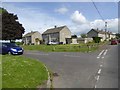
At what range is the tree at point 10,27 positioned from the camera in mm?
75875

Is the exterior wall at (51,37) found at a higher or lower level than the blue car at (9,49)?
higher

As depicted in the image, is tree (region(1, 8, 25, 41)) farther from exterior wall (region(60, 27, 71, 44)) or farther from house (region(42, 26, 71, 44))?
exterior wall (region(60, 27, 71, 44))

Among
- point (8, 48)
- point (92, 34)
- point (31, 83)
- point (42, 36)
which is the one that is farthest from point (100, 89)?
point (92, 34)

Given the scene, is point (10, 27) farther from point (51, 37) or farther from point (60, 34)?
point (51, 37)

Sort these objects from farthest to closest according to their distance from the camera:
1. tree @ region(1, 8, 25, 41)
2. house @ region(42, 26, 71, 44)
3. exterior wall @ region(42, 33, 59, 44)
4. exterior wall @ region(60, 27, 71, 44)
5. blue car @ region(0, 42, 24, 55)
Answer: exterior wall @ region(42, 33, 59, 44) < exterior wall @ region(60, 27, 71, 44) < house @ region(42, 26, 71, 44) < tree @ region(1, 8, 25, 41) < blue car @ region(0, 42, 24, 55)

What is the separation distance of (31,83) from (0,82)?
3.98 ft

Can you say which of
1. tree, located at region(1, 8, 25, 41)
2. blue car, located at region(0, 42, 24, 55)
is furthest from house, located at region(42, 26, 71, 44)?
blue car, located at region(0, 42, 24, 55)

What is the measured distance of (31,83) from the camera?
10.0 m

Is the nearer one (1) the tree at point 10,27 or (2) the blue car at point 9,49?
(2) the blue car at point 9,49

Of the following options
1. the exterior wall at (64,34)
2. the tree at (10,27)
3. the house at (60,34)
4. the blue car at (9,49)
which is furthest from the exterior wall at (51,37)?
the blue car at (9,49)

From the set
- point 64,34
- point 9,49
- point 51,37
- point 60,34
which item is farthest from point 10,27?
point 9,49

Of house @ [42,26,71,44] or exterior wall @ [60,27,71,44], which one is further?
exterior wall @ [60,27,71,44]

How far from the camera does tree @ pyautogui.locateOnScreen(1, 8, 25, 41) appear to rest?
2987 inches

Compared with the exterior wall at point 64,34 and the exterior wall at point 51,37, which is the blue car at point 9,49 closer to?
the exterior wall at point 64,34
